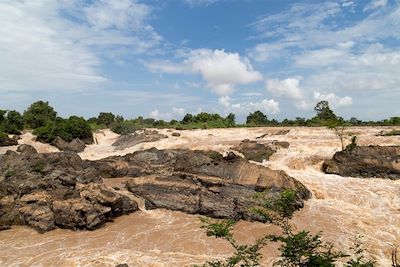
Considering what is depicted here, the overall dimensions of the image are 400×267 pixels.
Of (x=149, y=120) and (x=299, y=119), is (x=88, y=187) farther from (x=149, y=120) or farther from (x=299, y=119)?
(x=149, y=120)

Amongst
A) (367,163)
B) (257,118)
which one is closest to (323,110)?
(257,118)

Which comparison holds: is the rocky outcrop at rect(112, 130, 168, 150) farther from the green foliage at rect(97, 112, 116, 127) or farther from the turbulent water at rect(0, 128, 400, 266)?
the green foliage at rect(97, 112, 116, 127)

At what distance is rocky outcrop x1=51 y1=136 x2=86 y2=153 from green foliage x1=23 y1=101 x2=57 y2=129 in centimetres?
1234

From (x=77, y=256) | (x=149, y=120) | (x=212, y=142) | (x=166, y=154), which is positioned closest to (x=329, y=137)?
(x=212, y=142)

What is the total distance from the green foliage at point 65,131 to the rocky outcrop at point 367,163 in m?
27.7

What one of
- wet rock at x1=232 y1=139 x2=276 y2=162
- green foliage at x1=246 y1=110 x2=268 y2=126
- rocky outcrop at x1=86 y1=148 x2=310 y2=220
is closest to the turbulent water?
rocky outcrop at x1=86 y1=148 x2=310 y2=220

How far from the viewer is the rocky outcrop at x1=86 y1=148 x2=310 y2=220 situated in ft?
61.7

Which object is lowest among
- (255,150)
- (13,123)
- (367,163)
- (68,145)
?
(367,163)

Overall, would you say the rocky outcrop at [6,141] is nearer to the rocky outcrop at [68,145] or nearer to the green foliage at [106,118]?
the rocky outcrop at [68,145]

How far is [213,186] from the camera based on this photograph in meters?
20.5

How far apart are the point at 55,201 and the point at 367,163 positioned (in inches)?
702

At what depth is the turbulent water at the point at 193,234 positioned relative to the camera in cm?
1414

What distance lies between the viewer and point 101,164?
2648 cm

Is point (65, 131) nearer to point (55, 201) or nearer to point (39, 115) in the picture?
point (39, 115)
